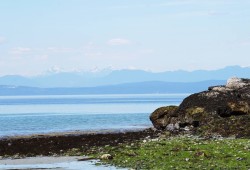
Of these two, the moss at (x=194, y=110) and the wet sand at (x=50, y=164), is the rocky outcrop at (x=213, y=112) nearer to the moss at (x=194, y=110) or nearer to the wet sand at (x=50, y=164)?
the moss at (x=194, y=110)

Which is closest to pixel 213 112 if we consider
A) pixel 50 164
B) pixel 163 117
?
pixel 163 117

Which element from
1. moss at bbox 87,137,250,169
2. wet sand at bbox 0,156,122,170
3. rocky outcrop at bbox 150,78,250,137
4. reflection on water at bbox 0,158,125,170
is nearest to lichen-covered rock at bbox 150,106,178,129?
rocky outcrop at bbox 150,78,250,137

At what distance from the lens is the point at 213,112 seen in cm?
6531

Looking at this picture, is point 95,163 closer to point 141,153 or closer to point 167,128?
point 141,153

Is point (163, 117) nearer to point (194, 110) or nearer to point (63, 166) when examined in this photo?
point (194, 110)

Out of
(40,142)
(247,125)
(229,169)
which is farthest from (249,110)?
(229,169)

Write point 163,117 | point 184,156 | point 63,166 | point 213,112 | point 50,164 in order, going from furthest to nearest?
1. point 163,117
2. point 213,112
3. point 50,164
4. point 63,166
5. point 184,156

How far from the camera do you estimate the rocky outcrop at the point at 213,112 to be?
6003 centimetres

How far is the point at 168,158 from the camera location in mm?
37312

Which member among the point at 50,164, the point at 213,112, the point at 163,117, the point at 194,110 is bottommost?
the point at 50,164

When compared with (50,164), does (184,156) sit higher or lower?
higher

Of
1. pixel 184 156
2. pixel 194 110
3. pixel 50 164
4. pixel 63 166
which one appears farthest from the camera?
pixel 194 110

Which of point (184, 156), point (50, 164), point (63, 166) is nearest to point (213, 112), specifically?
point (184, 156)

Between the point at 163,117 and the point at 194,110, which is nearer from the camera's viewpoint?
the point at 194,110
